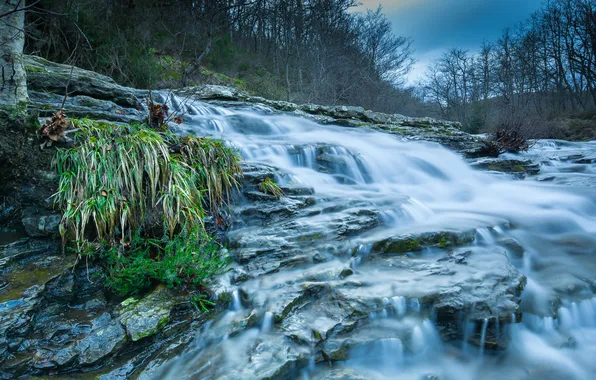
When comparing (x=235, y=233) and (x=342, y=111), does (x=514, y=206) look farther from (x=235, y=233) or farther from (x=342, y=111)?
(x=342, y=111)

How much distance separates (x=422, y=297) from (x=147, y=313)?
2194 mm

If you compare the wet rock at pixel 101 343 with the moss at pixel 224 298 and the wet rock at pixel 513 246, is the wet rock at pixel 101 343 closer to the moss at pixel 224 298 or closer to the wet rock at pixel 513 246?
the moss at pixel 224 298

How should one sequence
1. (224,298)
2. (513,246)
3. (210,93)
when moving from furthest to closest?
(210,93) → (513,246) → (224,298)

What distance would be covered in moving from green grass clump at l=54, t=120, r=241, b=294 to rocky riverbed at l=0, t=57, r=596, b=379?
17cm

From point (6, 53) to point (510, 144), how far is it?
1055cm

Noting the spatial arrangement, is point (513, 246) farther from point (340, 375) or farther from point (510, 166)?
point (510, 166)

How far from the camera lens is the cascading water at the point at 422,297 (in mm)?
2285

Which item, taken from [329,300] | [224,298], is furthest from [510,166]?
[224,298]

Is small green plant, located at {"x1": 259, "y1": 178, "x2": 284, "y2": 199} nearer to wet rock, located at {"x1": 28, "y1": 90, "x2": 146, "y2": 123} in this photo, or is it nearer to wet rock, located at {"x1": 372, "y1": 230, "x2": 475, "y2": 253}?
wet rock, located at {"x1": 372, "y1": 230, "x2": 475, "y2": 253}

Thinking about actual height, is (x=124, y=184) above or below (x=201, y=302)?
above

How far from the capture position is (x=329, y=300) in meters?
2.64

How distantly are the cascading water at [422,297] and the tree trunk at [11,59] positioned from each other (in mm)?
2547

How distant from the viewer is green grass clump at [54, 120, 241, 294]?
2.64 meters

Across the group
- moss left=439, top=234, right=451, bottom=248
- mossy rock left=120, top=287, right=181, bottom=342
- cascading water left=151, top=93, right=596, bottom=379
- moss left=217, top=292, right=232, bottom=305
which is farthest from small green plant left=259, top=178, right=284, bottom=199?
moss left=439, top=234, right=451, bottom=248
